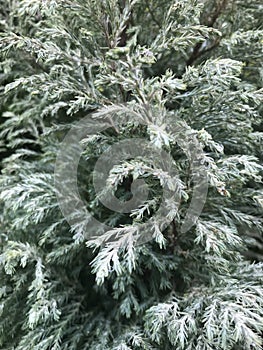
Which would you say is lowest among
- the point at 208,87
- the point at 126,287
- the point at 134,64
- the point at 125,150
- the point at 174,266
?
the point at 126,287

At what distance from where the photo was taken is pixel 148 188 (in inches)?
49.0

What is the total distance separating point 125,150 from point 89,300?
66cm

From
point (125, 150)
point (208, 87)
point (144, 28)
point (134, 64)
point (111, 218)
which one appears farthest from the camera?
point (144, 28)

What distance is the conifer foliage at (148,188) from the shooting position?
1.12 metres

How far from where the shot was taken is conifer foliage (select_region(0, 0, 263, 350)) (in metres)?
1.12

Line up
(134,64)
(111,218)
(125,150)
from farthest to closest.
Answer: (111,218) < (125,150) < (134,64)

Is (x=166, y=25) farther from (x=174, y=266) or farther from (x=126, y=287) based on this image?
(x=126, y=287)

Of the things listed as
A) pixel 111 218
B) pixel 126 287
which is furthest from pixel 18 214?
pixel 126 287

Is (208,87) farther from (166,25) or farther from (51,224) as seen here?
(51,224)

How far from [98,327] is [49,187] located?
1.76 feet

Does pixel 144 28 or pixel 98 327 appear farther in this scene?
pixel 144 28

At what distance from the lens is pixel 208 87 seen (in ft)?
4.09

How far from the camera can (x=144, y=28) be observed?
5.27 ft

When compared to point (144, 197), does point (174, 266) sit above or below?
below
